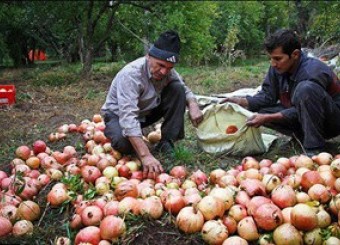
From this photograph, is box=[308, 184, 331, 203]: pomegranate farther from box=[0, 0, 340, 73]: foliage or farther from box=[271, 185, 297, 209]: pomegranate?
box=[0, 0, 340, 73]: foliage

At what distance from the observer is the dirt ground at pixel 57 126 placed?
7.02 feet

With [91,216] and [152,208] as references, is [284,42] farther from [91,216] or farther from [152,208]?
[91,216]

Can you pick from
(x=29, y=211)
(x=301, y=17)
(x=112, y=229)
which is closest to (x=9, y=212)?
(x=29, y=211)

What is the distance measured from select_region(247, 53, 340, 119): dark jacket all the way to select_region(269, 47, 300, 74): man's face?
67 millimetres

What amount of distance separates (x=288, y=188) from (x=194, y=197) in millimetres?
515

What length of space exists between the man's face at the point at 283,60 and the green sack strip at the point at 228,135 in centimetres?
48

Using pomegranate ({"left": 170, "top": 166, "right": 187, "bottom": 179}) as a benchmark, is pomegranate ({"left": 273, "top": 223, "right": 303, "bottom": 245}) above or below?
above

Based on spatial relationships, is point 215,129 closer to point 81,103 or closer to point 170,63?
point 170,63

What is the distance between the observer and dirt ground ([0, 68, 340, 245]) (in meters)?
2.14

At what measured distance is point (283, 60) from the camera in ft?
11.7

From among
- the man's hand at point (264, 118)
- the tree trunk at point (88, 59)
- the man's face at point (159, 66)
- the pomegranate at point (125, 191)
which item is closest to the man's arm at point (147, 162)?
the pomegranate at point (125, 191)

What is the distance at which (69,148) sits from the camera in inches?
148

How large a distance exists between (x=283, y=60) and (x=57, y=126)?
290cm

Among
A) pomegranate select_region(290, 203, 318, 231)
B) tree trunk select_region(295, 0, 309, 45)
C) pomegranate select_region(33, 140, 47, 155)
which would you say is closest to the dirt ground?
pomegranate select_region(33, 140, 47, 155)
